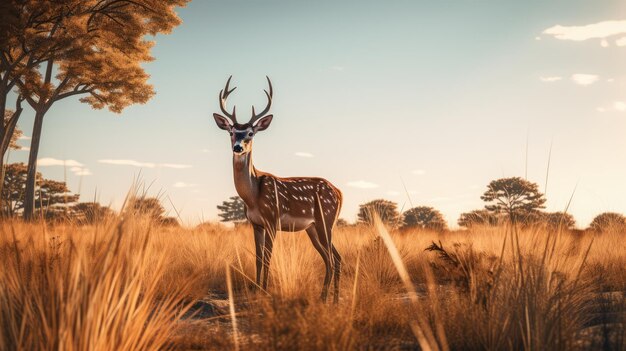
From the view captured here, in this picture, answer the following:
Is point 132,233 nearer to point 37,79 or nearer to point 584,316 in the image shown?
point 584,316

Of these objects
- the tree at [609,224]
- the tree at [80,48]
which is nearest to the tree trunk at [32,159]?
the tree at [80,48]

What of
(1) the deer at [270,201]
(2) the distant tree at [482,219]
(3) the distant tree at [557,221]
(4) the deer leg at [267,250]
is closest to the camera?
(3) the distant tree at [557,221]

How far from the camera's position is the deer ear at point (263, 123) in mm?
6291

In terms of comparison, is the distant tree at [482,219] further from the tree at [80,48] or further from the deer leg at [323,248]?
the tree at [80,48]

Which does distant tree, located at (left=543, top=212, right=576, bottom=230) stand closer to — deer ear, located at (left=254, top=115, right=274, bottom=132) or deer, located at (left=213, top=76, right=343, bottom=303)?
deer, located at (left=213, top=76, right=343, bottom=303)

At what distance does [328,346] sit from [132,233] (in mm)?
1312

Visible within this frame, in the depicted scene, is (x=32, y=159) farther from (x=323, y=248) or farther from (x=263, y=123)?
(x=323, y=248)

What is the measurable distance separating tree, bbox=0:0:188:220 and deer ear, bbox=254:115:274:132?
504 inches

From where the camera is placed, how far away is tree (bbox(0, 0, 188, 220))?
1628cm

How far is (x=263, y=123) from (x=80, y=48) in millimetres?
13287

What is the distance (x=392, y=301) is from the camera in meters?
4.32

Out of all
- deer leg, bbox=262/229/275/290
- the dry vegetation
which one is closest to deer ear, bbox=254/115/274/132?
deer leg, bbox=262/229/275/290

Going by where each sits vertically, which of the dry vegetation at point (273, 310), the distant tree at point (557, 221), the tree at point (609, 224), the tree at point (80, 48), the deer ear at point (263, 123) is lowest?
the dry vegetation at point (273, 310)

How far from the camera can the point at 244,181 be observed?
6.01 m
